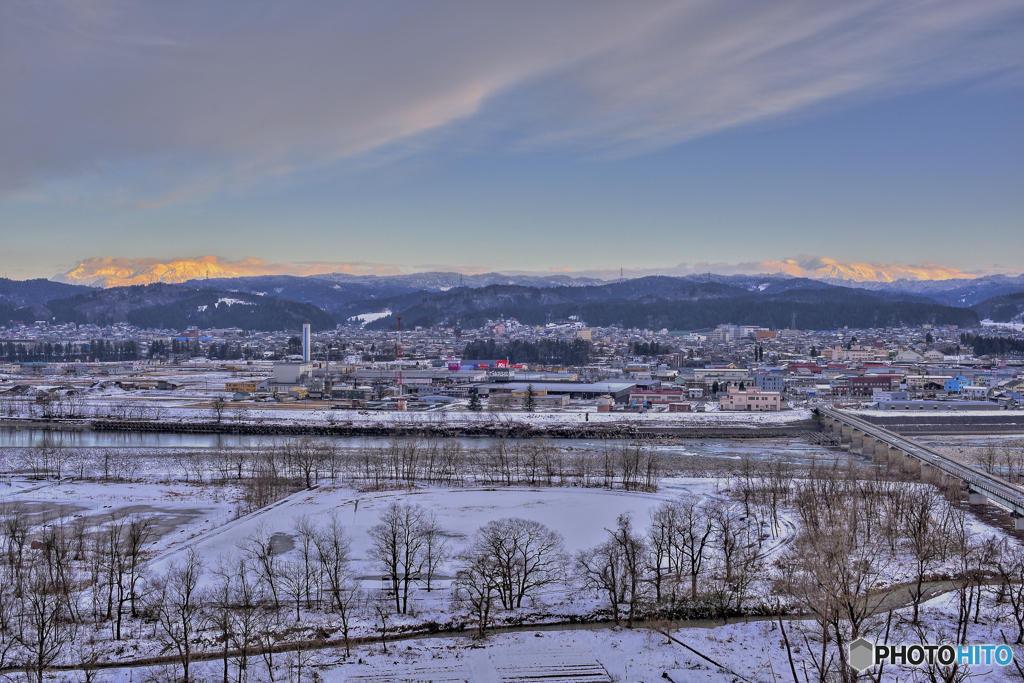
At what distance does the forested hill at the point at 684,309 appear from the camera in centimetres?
6331

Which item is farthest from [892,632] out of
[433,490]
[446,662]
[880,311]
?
[880,311]

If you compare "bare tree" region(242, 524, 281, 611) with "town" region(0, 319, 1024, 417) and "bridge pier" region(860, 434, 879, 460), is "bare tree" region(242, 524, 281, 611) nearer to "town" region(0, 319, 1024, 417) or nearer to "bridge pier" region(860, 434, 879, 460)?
"bridge pier" region(860, 434, 879, 460)

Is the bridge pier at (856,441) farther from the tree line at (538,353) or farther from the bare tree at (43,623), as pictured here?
Result: the tree line at (538,353)

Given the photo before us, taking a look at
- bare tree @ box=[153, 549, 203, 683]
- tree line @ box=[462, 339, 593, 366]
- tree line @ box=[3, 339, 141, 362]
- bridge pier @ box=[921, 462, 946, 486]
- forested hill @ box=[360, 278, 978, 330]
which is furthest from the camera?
forested hill @ box=[360, 278, 978, 330]

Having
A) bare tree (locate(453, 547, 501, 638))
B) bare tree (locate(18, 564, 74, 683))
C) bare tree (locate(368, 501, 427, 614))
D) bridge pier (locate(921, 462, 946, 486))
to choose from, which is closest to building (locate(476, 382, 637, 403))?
bridge pier (locate(921, 462, 946, 486))

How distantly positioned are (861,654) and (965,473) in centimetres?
610

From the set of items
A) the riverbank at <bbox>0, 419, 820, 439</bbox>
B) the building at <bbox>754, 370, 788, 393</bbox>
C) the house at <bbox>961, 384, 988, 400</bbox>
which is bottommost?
the riverbank at <bbox>0, 419, 820, 439</bbox>

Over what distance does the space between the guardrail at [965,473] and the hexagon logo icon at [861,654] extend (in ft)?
14.2

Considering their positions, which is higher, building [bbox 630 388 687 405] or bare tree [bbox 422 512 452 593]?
bare tree [bbox 422 512 452 593]

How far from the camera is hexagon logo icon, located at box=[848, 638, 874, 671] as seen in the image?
15.1 ft

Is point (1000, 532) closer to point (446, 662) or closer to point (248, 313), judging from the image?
point (446, 662)

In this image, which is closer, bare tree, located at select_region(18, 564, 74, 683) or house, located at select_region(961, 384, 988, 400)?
bare tree, located at select_region(18, 564, 74, 683)

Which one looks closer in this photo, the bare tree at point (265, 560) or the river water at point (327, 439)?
the bare tree at point (265, 560)

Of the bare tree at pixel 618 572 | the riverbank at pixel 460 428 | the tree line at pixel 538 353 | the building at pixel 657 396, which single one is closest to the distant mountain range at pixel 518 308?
the tree line at pixel 538 353
